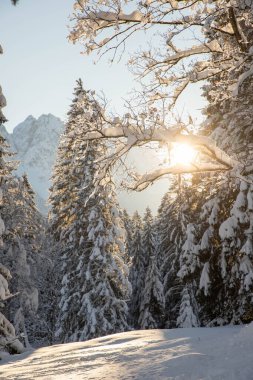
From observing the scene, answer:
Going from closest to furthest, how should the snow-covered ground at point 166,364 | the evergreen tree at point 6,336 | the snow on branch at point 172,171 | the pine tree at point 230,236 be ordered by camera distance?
the snow-covered ground at point 166,364, the snow on branch at point 172,171, the evergreen tree at point 6,336, the pine tree at point 230,236

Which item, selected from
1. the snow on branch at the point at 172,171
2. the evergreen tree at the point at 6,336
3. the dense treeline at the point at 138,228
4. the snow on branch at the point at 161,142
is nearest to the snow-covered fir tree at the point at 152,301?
the dense treeline at the point at 138,228

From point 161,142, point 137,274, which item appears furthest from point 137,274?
point 161,142

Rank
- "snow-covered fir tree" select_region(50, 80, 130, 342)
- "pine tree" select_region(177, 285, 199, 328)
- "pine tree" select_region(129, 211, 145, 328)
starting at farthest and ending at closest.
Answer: "pine tree" select_region(129, 211, 145, 328)
"pine tree" select_region(177, 285, 199, 328)
"snow-covered fir tree" select_region(50, 80, 130, 342)

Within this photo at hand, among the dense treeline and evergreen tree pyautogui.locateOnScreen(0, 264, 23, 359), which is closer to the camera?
the dense treeline

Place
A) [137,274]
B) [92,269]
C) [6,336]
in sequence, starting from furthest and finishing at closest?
[137,274] → [92,269] → [6,336]

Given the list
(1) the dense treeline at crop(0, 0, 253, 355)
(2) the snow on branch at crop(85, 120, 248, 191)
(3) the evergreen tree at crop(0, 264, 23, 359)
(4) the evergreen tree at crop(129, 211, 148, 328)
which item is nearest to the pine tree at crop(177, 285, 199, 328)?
(1) the dense treeline at crop(0, 0, 253, 355)

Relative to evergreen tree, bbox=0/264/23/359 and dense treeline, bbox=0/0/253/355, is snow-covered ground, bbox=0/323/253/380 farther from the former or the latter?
evergreen tree, bbox=0/264/23/359

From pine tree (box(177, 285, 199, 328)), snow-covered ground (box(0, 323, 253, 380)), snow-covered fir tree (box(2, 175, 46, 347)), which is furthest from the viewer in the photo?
pine tree (box(177, 285, 199, 328))

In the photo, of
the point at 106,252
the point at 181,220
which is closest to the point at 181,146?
the point at 106,252

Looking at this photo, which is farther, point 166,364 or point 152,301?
point 152,301

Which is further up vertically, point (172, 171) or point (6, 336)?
point (172, 171)

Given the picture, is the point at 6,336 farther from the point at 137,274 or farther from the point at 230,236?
the point at 137,274

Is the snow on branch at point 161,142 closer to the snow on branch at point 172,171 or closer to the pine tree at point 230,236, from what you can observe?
the snow on branch at point 172,171

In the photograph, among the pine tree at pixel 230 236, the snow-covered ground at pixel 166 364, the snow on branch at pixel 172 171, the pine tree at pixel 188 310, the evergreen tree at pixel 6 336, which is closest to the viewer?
the snow-covered ground at pixel 166 364
